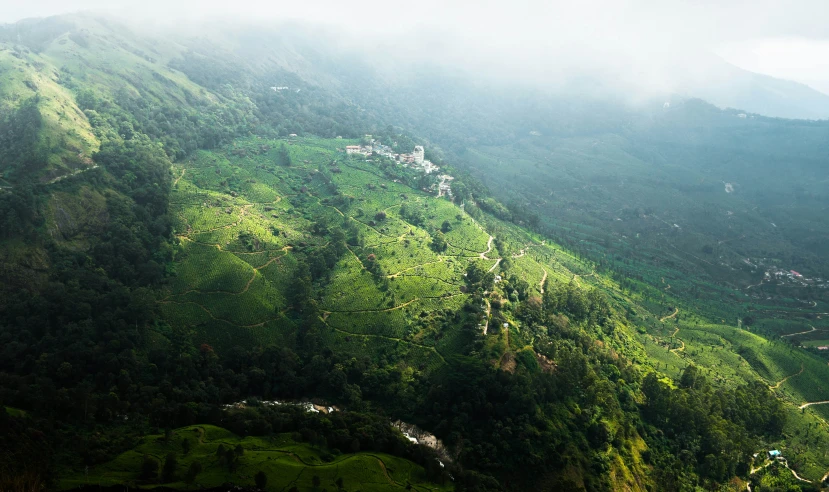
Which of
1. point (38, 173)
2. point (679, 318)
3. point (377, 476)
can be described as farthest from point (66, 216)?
point (679, 318)

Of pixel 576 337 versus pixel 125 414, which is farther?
pixel 576 337

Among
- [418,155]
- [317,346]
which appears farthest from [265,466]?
[418,155]

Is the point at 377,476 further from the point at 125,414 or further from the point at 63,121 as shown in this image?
the point at 63,121

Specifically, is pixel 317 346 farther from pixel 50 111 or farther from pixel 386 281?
pixel 50 111

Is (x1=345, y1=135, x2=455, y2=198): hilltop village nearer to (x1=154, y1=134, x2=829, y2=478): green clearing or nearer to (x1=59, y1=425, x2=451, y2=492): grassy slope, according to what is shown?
(x1=154, y1=134, x2=829, y2=478): green clearing

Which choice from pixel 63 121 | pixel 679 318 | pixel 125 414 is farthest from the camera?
pixel 679 318
